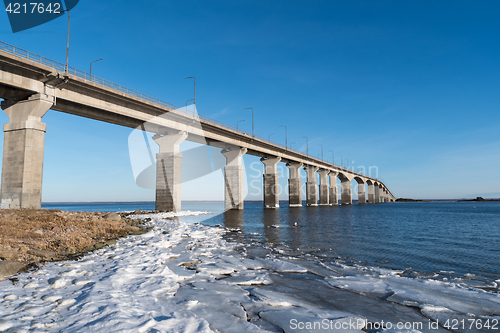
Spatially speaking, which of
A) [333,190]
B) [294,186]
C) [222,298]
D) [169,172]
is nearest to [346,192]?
[333,190]

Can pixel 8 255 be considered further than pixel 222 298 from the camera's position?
Yes

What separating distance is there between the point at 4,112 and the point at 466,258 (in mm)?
37508

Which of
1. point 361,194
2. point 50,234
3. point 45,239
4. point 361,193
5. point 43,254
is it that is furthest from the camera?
point 361,193

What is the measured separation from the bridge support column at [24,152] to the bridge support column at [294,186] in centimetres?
6785

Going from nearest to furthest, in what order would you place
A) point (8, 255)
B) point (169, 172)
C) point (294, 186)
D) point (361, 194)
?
point (8, 255), point (169, 172), point (294, 186), point (361, 194)

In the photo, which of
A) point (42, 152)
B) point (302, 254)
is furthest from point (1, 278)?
point (42, 152)

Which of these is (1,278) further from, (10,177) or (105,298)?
(10,177)

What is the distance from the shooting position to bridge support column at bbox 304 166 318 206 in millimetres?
94000

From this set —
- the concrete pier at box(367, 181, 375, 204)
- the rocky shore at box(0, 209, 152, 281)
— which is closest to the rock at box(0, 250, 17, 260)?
the rocky shore at box(0, 209, 152, 281)

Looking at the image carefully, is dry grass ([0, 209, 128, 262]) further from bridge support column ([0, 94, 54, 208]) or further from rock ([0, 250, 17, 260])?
bridge support column ([0, 94, 54, 208])

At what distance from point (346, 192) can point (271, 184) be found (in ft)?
233

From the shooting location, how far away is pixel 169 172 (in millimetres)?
42125

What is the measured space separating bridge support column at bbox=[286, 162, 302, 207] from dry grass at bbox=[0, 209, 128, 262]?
2771 inches

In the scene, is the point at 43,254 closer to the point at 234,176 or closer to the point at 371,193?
the point at 234,176
